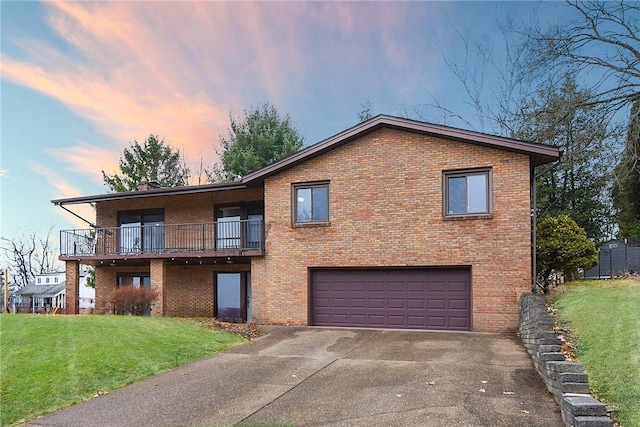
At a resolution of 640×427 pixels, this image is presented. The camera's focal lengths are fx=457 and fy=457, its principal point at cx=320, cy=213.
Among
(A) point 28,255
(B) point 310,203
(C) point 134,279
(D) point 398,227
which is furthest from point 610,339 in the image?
(A) point 28,255

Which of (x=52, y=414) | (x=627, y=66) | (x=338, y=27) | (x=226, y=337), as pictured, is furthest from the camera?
(x=338, y=27)

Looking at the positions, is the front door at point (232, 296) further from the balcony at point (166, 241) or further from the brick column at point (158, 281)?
the brick column at point (158, 281)

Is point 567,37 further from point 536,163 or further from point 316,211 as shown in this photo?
point 316,211

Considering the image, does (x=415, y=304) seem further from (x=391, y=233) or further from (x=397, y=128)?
(x=397, y=128)

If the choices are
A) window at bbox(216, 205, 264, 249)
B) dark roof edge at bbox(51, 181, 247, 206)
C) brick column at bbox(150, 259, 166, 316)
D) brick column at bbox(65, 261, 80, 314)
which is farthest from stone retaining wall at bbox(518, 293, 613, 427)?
brick column at bbox(65, 261, 80, 314)

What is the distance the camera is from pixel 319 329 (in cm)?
1447

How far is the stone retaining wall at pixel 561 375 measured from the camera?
544cm

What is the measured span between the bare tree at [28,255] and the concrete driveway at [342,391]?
50.0 meters

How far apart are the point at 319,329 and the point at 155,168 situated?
91.6 ft

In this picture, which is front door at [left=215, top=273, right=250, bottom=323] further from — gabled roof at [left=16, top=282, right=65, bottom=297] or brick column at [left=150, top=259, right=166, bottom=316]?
gabled roof at [left=16, top=282, right=65, bottom=297]

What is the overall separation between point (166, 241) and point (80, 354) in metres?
9.91

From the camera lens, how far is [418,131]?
46.8 feet

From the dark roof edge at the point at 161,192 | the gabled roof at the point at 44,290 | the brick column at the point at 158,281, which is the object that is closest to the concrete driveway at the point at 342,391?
the brick column at the point at 158,281

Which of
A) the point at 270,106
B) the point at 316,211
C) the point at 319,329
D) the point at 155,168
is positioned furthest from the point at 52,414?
the point at 155,168
